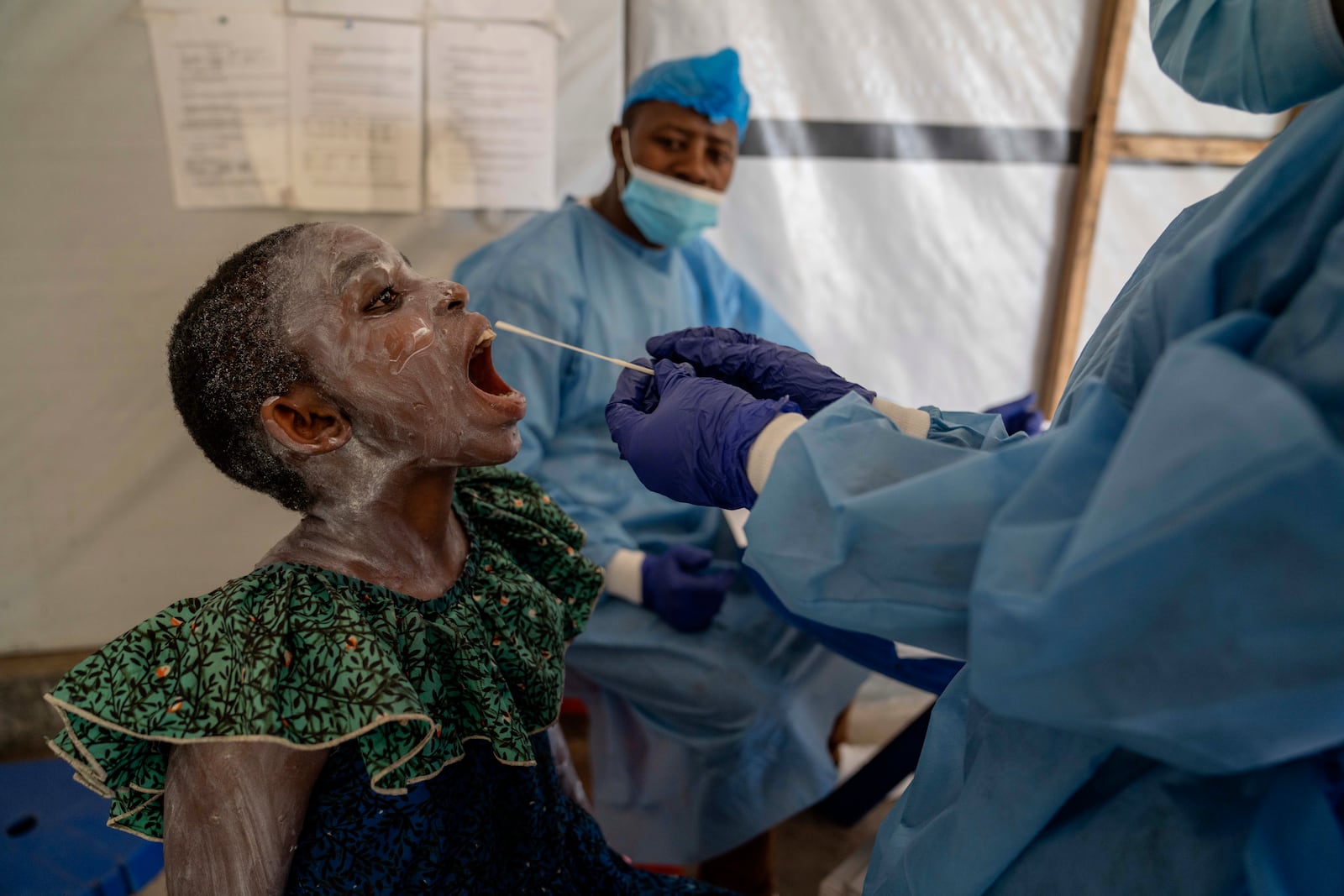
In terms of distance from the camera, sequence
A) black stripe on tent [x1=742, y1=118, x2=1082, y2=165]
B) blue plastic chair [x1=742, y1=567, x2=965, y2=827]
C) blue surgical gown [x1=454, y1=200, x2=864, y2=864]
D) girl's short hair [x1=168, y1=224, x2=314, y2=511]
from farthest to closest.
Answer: black stripe on tent [x1=742, y1=118, x2=1082, y2=165], blue surgical gown [x1=454, y1=200, x2=864, y2=864], blue plastic chair [x1=742, y1=567, x2=965, y2=827], girl's short hair [x1=168, y1=224, x2=314, y2=511]

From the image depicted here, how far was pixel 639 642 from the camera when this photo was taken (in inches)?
74.7

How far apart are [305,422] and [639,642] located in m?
1.03

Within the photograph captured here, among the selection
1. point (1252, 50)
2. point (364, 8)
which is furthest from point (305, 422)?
point (364, 8)

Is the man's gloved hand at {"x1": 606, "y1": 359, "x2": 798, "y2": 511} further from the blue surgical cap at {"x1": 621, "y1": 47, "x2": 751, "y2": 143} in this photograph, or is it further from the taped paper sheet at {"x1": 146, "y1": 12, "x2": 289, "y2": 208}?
the taped paper sheet at {"x1": 146, "y1": 12, "x2": 289, "y2": 208}

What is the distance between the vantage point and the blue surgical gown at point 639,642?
6.15 feet

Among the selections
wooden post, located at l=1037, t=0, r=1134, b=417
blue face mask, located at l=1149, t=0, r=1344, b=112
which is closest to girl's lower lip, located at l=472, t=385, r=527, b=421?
blue face mask, located at l=1149, t=0, r=1344, b=112

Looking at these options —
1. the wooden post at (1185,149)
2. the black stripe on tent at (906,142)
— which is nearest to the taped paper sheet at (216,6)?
the black stripe on tent at (906,142)

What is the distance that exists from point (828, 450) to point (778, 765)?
1321 millimetres

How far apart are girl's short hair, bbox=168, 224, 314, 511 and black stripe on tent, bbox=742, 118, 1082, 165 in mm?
1762

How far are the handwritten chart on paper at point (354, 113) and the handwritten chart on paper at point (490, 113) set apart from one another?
6 cm

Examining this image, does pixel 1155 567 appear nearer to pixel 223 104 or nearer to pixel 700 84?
pixel 700 84

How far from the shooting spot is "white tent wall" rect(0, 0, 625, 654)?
6.82 feet

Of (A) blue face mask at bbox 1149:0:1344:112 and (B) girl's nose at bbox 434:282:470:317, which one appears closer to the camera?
(A) blue face mask at bbox 1149:0:1344:112

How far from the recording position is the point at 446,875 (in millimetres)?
1059
